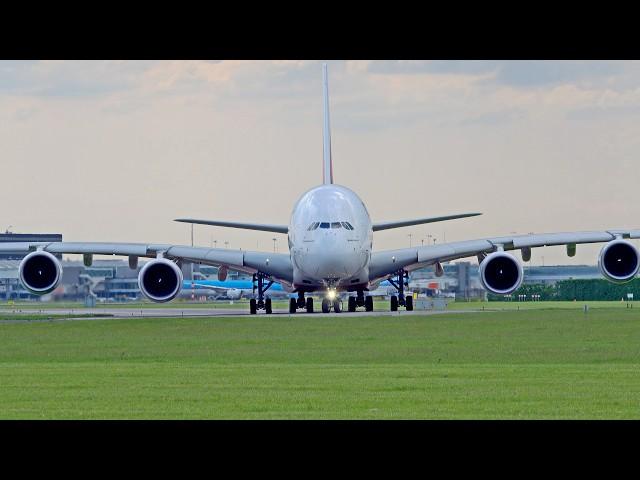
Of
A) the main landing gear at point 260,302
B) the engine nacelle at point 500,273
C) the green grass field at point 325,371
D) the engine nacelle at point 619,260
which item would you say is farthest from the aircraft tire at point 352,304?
the green grass field at point 325,371

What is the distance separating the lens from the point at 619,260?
48.1 meters

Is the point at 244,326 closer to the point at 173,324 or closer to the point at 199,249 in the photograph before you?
the point at 173,324

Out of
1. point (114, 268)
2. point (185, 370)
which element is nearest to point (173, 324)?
point (185, 370)

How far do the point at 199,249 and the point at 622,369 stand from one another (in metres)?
31.6

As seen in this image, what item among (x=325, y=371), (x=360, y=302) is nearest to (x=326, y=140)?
(x=360, y=302)

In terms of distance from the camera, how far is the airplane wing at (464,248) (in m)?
50.4

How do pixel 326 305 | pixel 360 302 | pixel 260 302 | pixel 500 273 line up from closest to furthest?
pixel 500 273 < pixel 326 305 < pixel 260 302 < pixel 360 302

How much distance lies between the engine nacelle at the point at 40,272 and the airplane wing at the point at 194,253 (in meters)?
2.14

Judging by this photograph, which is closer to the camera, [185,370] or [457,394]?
[457,394]

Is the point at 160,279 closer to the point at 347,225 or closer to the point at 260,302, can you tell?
the point at 260,302

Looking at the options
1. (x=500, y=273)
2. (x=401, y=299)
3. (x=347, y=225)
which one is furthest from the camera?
(x=401, y=299)

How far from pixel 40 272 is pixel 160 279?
4.23m

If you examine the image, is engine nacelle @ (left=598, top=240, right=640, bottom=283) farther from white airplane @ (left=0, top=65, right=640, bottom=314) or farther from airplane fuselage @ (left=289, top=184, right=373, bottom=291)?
airplane fuselage @ (left=289, top=184, right=373, bottom=291)

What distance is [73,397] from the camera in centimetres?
1742
